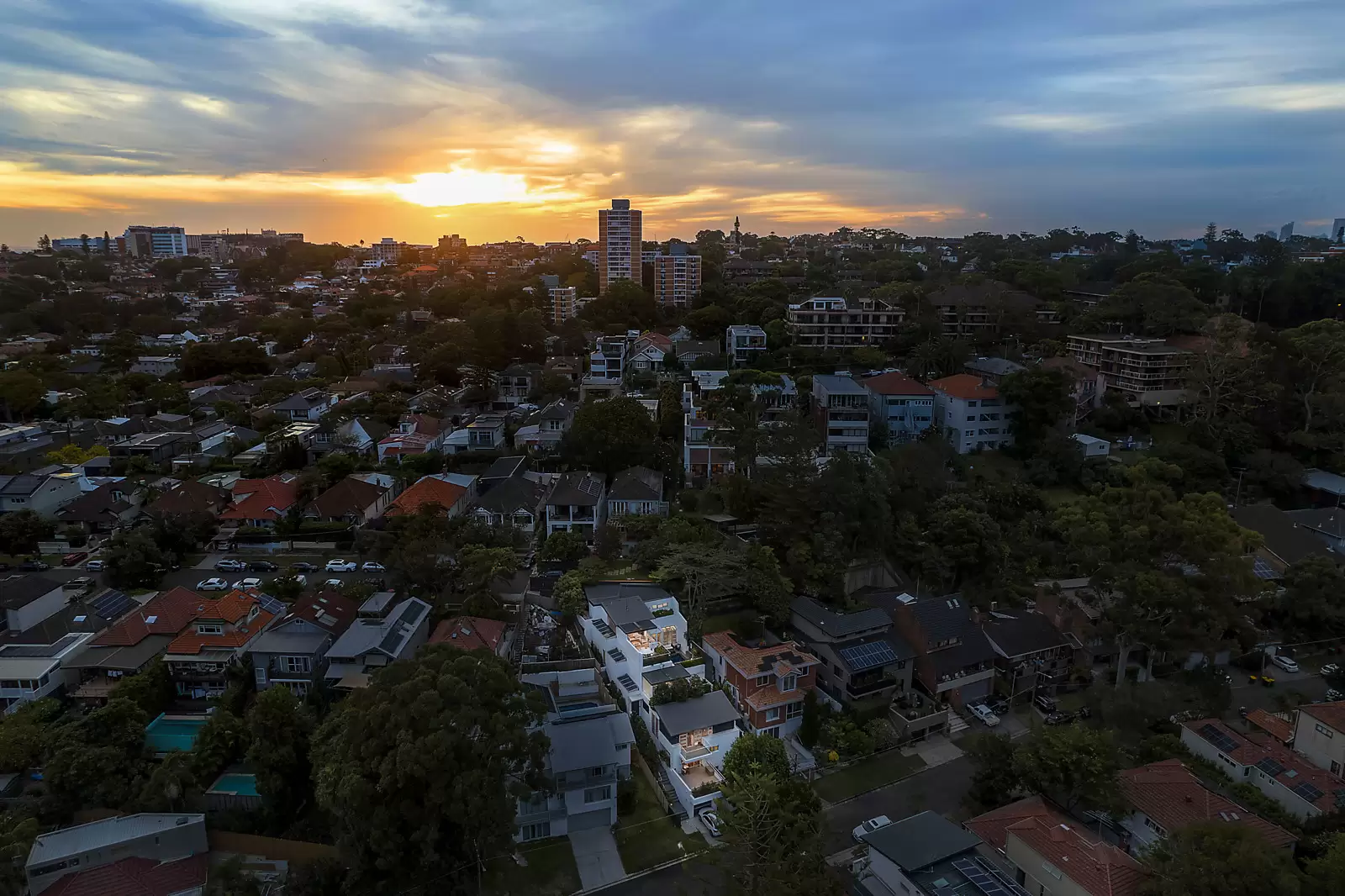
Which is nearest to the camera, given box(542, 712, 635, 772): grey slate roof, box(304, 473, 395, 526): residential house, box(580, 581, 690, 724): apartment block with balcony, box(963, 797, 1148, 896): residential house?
box(963, 797, 1148, 896): residential house

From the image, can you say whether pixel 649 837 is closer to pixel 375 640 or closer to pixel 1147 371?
pixel 375 640

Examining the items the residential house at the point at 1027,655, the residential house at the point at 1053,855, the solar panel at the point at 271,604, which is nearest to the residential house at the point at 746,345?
the residential house at the point at 1027,655

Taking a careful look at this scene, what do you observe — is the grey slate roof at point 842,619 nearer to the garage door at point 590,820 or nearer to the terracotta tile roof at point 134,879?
the garage door at point 590,820

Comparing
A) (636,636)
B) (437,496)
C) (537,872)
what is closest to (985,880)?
(537,872)

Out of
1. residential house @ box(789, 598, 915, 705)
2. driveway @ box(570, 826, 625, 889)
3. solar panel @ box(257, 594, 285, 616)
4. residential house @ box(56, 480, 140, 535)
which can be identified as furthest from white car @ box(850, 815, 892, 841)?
residential house @ box(56, 480, 140, 535)

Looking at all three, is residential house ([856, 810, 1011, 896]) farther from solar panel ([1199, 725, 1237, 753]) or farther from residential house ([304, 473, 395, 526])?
residential house ([304, 473, 395, 526])

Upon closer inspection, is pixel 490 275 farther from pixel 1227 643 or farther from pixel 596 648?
pixel 1227 643
